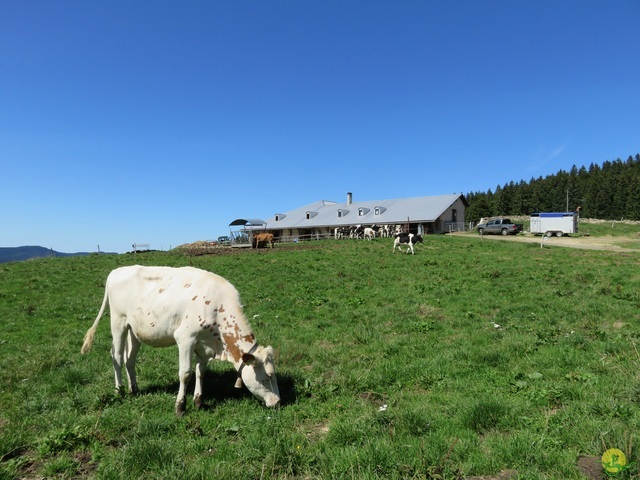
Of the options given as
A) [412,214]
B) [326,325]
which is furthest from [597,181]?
[326,325]

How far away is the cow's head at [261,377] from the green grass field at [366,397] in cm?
23

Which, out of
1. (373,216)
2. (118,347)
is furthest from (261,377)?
(373,216)

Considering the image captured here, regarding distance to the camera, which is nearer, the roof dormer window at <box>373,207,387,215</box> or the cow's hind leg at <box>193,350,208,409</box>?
the cow's hind leg at <box>193,350,208,409</box>

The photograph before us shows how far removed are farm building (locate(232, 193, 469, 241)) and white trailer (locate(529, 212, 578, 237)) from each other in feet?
42.9

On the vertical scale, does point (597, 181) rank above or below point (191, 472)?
above

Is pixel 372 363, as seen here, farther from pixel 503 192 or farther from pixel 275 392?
A: pixel 503 192

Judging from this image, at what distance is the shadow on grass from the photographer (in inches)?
239

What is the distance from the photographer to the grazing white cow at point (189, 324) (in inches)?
225

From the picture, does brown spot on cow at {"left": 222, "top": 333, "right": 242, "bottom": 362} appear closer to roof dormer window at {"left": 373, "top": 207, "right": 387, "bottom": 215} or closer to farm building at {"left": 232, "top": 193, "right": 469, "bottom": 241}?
farm building at {"left": 232, "top": 193, "right": 469, "bottom": 241}

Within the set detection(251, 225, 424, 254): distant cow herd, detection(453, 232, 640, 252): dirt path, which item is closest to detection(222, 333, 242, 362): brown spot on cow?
detection(251, 225, 424, 254): distant cow herd

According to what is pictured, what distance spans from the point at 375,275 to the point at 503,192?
124 metres

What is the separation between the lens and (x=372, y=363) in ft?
24.5

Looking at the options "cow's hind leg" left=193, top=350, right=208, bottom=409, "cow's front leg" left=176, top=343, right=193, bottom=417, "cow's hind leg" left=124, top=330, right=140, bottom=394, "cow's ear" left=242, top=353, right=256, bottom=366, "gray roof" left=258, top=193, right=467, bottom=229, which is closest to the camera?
"cow's ear" left=242, top=353, right=256, bottom=366

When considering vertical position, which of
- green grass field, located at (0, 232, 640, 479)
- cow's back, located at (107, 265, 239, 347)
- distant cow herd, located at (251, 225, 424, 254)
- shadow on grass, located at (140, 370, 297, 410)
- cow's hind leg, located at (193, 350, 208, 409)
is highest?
distant cow herd, located at (251, 225, 424, 254)
